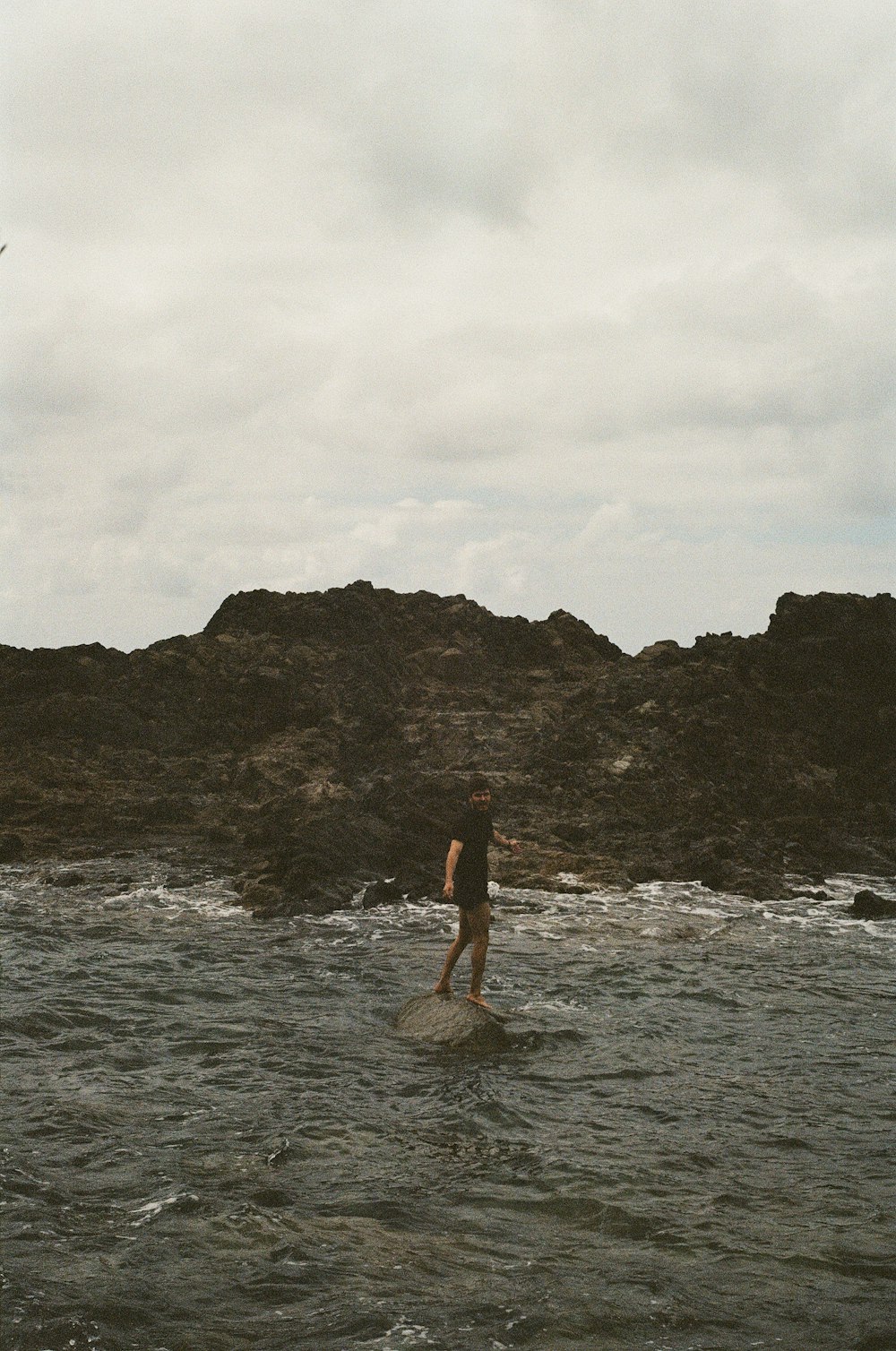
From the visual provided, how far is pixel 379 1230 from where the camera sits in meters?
8.90

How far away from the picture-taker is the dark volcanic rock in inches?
848

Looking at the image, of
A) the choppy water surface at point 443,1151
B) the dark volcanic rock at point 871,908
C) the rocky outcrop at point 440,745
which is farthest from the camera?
the rocky outcrop at point 440,745

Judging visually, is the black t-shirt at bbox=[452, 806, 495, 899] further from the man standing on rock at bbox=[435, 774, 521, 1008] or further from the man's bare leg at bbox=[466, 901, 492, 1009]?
the man's bare leg at bbox=[466, 901, 492, 1009]

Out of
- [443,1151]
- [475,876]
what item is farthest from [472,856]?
[443,1151]

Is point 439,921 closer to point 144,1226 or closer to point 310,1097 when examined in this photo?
point 310,1097

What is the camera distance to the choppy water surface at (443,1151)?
7.75m

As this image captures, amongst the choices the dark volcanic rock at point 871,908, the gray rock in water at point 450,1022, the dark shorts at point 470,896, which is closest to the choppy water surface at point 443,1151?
the gray rock in water at point 450,1022

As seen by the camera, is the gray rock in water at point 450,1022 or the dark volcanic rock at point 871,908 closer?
the gray rock in water at point 450,1022

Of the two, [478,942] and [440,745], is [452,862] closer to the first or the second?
[478,942]

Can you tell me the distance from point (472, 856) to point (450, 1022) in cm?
205

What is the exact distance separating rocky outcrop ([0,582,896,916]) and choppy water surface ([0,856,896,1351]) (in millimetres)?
5803

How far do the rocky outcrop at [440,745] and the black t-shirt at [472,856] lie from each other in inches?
289

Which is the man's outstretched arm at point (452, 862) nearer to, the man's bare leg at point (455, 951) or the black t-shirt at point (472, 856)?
the black t-shirt at point (472, 856)

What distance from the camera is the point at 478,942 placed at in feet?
49.0
